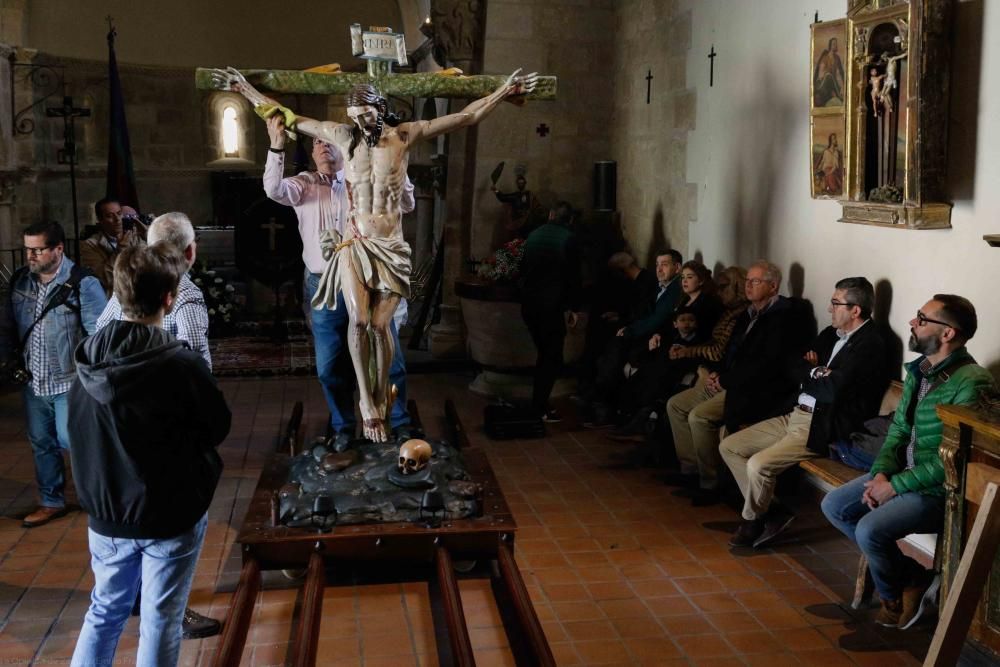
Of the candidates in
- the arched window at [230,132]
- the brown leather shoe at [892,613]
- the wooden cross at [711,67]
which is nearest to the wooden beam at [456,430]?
the brown leather shoe at [892,613]

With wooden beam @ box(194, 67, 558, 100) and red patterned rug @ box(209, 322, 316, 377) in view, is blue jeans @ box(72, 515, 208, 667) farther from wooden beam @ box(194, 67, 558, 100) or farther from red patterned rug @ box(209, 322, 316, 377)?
red patterned rug @ box(209, 322, 316, 377)

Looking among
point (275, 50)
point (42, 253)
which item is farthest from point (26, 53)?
point (42, 253)

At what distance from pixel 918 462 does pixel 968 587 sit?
3.18 ft

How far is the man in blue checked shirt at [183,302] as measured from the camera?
3572mm

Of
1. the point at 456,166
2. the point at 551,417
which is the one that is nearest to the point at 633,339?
the point at 551,417

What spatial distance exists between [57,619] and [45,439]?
4.25 feet

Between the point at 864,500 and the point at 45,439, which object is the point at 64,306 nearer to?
the point at 45,439

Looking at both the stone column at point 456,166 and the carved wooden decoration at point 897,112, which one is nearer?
the carved wooden decoration at point 897,112

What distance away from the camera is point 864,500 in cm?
409

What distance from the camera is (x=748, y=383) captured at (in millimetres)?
5305

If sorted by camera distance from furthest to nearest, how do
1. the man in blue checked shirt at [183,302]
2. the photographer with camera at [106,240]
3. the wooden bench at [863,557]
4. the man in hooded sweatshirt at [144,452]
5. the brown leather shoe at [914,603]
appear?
the photographer with camera at [106,240] < the wooden bench at [863,557] < the brown leather shoe at [914,603] < the man in blue checked shirt at [183,302] < the man in hooded sweatshirt at [144,452]

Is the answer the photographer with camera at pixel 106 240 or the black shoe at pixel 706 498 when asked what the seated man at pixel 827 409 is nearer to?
the black shoe at pixel 706 498

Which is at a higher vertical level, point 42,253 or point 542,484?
point 42,253

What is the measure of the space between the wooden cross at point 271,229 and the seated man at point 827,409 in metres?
6.34
